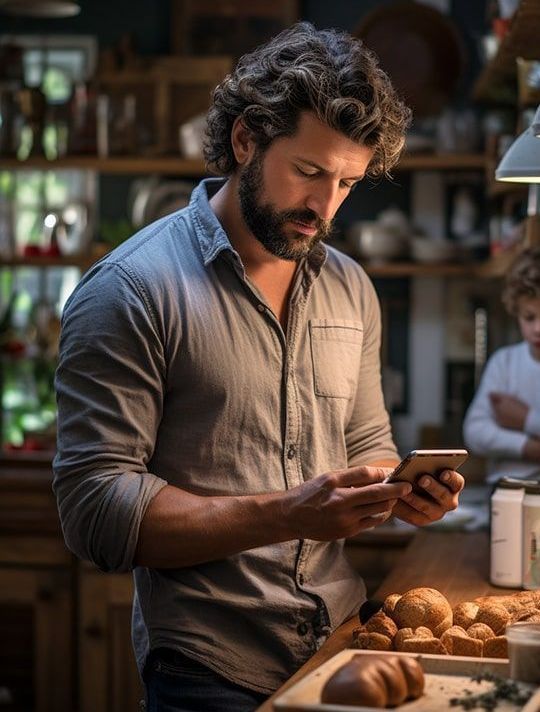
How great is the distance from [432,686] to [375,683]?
A: 146 millimetres

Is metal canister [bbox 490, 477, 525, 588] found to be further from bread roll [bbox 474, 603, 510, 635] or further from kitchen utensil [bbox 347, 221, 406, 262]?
kitchen utensil [bbox 347, 221, 406, 262]

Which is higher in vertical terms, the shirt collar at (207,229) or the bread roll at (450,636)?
the shirt collar at (207,229)

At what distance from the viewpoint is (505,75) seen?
3.96 metres

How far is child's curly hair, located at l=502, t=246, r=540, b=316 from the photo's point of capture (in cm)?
365

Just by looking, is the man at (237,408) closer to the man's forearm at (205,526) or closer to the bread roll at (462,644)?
the man's forearm at (205,526)

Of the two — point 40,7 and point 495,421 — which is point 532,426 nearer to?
point 495,421

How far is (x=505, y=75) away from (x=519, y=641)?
2598mm

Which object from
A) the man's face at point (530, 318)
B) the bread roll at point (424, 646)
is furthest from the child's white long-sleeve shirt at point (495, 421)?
the bread roll at point (424, 646)

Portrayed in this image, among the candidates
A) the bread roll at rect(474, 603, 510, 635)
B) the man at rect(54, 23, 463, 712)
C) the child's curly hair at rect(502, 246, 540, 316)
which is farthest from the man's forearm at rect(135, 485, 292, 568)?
the child's curly hair at rect(502, 246, 540, 316)

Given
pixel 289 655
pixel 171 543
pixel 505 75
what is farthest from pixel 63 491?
pixel 505 75

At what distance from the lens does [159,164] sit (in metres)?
5.00

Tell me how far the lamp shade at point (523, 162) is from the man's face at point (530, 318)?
1.32 metres

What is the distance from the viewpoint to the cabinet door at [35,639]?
14.1ft

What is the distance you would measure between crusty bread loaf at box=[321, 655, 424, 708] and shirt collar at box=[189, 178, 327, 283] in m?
0.79
